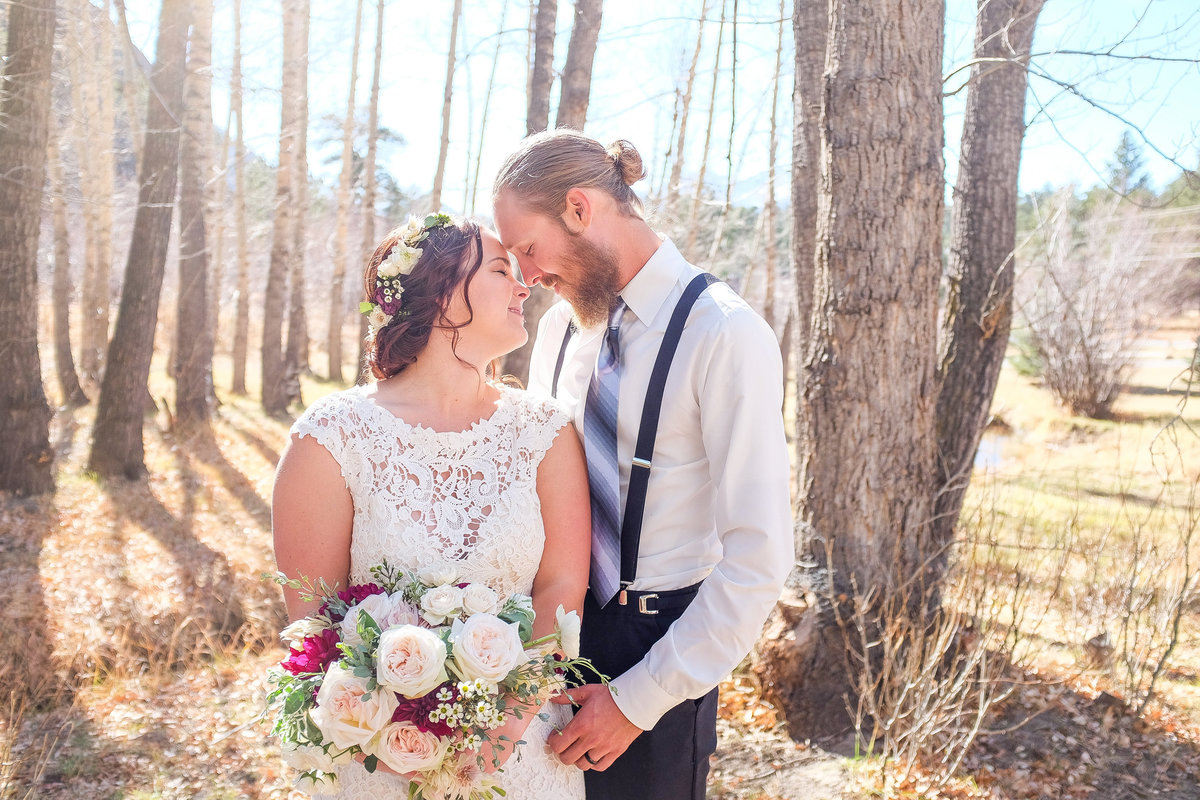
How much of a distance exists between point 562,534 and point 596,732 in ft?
1.63

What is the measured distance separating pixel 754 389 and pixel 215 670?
483cm

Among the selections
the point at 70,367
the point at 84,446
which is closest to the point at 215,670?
the point at 84,446

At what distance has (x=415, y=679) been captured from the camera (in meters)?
1.63

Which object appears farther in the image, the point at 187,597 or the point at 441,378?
the point at 187,597

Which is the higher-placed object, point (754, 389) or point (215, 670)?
point (754, 389)

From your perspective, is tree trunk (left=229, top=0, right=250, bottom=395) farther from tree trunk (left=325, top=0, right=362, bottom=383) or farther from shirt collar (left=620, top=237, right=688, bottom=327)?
shirt collar (left=620, top=237, right=688, bottom=327)

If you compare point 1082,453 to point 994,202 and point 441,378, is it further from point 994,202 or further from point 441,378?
point 441,378

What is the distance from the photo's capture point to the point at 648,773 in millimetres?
2240

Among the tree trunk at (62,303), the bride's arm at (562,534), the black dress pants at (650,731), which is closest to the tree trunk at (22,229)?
the tree trunk at (62,303)

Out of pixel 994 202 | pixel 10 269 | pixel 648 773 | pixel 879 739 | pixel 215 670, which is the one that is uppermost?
pixel 994 202

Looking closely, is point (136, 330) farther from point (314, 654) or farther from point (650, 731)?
point (650, 731)

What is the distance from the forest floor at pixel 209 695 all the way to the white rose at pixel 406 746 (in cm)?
74

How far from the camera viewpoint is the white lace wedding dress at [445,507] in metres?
2.08

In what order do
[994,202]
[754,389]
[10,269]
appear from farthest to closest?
[10,269], [994,202], [754,389]
